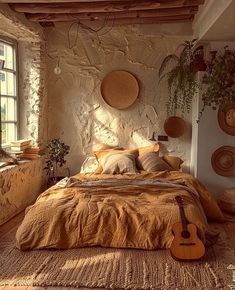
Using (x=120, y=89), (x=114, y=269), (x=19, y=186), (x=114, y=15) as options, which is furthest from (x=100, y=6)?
(x=114, y=269)

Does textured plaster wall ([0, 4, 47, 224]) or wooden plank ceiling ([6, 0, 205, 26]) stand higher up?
wooden plank ceiling ([6, 0, 205, 26])

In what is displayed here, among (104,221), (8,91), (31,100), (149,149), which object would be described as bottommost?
(104,221)

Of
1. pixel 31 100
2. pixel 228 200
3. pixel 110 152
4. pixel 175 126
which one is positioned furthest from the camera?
pixel 175 126

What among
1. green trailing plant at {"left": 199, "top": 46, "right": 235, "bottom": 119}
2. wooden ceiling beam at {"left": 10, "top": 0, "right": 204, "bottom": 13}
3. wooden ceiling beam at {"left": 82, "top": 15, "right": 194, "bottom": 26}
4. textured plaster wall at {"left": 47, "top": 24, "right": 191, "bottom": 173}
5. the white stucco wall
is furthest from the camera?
textured plaster wall at {"left": 47, "top": 24, "right": 191, "bottom": 173}

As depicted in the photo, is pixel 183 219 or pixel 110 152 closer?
pixel 183 219

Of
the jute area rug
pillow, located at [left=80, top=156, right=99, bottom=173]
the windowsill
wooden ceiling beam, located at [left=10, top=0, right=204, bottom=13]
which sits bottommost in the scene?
the jute area rug

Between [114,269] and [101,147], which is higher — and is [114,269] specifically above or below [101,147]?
below

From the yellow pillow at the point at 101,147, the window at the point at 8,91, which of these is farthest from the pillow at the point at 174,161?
the window at the point at 8,91

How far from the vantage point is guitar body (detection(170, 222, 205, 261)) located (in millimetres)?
2997

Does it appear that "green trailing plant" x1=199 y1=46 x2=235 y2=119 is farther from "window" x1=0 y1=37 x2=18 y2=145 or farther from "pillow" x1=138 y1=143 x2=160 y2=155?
"window" x1=0 y1=37 x2=18 y2=145

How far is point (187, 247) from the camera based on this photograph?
3023 millimetres

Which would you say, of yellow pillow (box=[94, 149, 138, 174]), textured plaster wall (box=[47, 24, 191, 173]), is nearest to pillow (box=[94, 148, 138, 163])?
yellow pillow (box=[94, 149, 138, 174])

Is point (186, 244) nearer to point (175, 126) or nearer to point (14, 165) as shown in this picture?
point (14, 165)

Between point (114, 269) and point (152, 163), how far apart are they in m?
2.06
